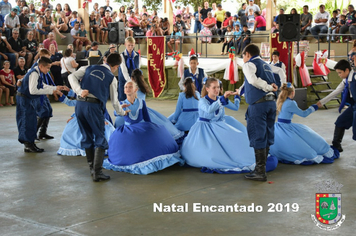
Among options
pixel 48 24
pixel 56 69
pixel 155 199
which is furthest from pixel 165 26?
pixel 155 199

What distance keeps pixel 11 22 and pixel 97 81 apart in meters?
10.7

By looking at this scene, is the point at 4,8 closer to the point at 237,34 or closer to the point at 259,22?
the point at 237,34

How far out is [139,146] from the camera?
233 inches

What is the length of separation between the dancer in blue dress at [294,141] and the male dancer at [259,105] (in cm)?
86

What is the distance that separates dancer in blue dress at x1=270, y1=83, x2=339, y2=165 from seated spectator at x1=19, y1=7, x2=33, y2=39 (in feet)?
35.4

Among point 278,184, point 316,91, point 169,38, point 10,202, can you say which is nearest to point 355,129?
point 278,184

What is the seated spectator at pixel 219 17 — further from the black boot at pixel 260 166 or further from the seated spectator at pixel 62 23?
the black boot at pixel 260 166

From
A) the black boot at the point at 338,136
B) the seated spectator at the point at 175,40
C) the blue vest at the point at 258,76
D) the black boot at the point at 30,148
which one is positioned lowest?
the black boot at the point at 30,148

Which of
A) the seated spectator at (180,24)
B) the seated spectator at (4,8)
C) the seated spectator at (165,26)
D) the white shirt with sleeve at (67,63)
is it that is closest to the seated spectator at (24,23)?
the seated spectator at (4,8)

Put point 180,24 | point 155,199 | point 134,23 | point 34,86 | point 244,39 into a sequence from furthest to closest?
1. point 180,24
2. point 134,23
3. point 244,39
4. point 34,86
5. point 155,199

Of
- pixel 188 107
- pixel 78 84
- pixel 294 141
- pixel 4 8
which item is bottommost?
pixel 294 141

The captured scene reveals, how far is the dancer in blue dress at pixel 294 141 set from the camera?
6.23 metres

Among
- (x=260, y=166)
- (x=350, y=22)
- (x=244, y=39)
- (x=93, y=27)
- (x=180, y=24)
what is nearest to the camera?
(x=260, y=166)

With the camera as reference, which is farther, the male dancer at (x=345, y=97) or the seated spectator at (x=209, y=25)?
the seated spectator at (x=209, y=25)
